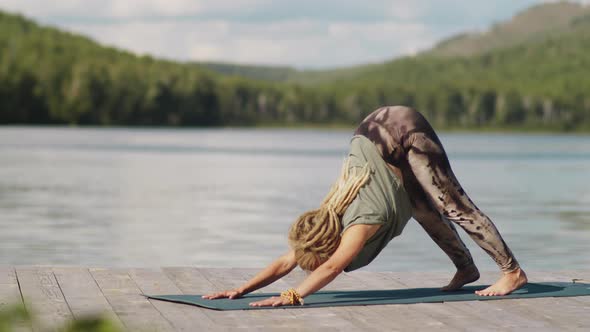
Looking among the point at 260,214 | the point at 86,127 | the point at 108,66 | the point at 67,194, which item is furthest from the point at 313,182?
the point at 108,66

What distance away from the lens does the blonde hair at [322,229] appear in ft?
22.7

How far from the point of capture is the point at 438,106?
17475cm

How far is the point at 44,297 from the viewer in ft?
22.4

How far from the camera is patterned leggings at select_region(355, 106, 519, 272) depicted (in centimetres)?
712

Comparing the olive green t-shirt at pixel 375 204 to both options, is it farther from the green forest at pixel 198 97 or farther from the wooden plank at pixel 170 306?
the green forest at pixel 198 97

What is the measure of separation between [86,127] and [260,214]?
115 metres

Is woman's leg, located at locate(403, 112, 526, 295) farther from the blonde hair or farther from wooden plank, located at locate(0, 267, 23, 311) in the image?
wooden plank, located at locate(0, 267, 23, 311)

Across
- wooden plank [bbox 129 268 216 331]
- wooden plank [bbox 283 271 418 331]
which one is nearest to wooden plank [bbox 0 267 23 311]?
wooden plank [bbox 129 268 216 331]

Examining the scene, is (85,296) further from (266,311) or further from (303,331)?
(303,331)

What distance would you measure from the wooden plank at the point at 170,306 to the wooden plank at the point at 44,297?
537 mm

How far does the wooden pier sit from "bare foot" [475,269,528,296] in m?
0.27

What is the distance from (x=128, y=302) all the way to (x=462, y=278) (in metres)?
2.30

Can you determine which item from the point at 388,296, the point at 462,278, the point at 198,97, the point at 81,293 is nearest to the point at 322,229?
the point at 388,296

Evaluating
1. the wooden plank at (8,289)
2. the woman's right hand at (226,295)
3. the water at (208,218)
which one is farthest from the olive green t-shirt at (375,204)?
the water at (208,218)
